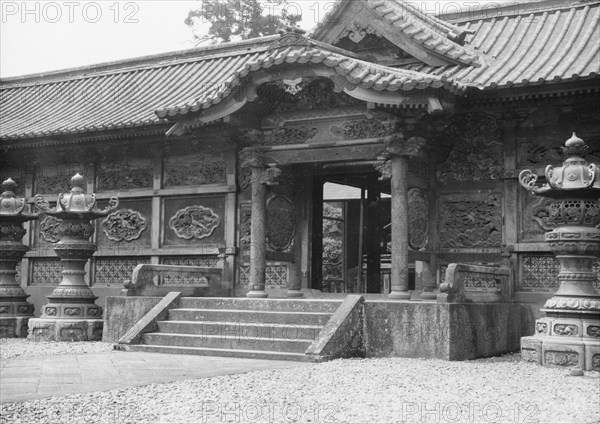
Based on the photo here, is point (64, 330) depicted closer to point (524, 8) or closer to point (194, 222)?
point (194, 222)

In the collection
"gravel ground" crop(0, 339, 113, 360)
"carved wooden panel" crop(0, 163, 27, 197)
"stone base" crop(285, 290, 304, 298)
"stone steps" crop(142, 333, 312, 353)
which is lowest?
"gravel ground" crop(0, 339, 113, 360)

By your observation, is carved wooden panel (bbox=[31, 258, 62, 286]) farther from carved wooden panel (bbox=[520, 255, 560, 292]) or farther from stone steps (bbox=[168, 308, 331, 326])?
carved wooden panel (bbox=[520, 255, 560, 292])

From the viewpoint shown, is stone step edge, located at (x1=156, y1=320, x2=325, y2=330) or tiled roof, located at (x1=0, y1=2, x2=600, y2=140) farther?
tiled roof, located at (x1=0, y1=2, x2=600, y2=140)

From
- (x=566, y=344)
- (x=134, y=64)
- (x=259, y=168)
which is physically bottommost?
(x=566, y=344)

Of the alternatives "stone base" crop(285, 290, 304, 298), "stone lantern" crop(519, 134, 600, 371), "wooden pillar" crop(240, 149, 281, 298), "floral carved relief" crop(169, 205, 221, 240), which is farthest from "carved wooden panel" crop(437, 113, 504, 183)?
"floral carved relief" crop(169, 205, 221, 240)

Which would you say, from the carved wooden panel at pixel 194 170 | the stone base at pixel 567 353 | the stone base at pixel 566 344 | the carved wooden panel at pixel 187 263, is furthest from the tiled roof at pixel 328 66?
the stone base at pixel 567 353

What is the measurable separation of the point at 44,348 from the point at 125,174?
15.6 ft

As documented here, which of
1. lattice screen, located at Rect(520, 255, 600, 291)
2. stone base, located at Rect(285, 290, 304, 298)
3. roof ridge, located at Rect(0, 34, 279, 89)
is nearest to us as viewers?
lattice screen, located at Rect(520, 255, 600, 291)

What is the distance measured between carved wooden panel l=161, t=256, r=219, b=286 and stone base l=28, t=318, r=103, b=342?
1.47m

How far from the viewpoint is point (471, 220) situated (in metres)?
12.7

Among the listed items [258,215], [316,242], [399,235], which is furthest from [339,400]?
[316,242]

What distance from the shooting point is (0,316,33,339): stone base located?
14562 millimetres

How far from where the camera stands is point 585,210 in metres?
9.91

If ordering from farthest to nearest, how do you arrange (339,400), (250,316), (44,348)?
(44,348) → (250,316) → (339,400)
